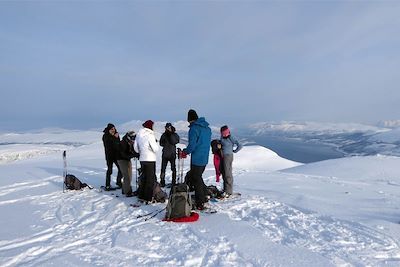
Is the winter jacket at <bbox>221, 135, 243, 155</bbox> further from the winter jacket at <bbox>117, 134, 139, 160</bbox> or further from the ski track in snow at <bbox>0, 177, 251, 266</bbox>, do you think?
the winter jacket at <bbox>117, 134, 139, 160</bbox>

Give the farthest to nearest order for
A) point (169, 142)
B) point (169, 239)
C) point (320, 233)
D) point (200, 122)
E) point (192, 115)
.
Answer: point (169, 142) < point (192, 115) < point (200, 122) < point (320, 233) < point (169, 239)

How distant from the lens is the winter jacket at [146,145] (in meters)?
7.62

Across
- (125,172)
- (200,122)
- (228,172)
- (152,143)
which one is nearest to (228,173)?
(228,172)

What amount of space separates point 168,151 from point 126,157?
1306mm

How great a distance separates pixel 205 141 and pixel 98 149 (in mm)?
23955

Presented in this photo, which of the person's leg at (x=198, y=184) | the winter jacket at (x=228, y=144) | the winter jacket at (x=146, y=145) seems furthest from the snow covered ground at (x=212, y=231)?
the winter jacket at (x=228, y=144)

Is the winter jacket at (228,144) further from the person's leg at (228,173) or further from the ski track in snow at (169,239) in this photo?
the ski track in snow at (169,239)

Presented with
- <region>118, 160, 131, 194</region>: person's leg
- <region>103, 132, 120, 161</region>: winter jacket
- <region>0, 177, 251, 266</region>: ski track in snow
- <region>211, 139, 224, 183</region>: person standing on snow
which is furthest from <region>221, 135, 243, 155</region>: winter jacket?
<region>103, 132, 120, 161</region>: winter jacket

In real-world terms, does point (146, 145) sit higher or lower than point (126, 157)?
higher

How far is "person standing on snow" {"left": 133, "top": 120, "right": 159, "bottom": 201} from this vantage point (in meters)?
7.63

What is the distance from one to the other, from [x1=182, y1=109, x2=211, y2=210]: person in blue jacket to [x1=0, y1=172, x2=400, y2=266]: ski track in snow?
0.67 m

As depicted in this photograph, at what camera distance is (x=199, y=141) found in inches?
282

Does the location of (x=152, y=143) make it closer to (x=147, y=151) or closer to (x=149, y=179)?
(x=147, y=151)

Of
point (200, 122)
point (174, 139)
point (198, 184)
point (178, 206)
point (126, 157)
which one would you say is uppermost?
point (200, 122)
